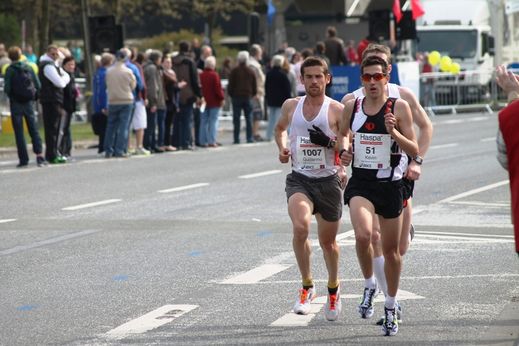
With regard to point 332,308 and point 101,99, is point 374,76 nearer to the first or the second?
point 332,308

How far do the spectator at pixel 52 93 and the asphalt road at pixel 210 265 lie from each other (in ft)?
6.32

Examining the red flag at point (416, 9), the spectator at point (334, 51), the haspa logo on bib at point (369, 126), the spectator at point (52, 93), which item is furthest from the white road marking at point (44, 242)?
the red flag at point (416, 9)

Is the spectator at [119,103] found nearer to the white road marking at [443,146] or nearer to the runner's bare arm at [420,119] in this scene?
the white road marking at [443,146]

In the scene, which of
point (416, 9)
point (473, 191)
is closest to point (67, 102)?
point (473, 191)

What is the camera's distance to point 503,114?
21.7 feet

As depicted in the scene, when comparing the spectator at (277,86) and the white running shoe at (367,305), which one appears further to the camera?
the spectator at (277,86)

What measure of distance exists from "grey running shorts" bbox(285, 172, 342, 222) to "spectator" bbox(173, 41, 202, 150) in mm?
16785

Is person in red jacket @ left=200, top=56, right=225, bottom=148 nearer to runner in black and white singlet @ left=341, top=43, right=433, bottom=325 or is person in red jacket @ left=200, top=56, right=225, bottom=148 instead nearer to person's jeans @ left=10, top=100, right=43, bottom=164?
person's jeans @ left=10, top=100, right=43, bottom=164

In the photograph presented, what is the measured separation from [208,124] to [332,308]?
19015 millimetres

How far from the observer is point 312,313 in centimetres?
941

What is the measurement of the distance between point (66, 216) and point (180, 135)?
1136 cm

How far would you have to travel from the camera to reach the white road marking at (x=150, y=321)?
8688 millimetres

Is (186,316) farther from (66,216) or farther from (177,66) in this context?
(177,66)

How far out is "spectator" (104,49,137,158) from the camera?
24188mm
